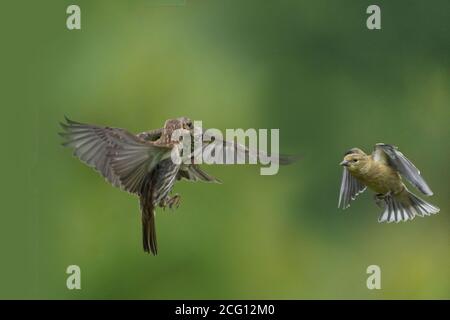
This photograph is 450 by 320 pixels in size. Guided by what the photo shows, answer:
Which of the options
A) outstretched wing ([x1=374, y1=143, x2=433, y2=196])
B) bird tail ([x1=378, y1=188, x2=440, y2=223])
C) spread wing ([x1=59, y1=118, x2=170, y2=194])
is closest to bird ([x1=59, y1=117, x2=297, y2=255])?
spread wing ([x1=59, y1=118, x2=170, y2=194])

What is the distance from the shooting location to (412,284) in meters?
4.19

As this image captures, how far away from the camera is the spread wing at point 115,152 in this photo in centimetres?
259

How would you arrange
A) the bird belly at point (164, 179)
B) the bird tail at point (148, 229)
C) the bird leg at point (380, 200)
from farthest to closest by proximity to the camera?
the bird leg at point (380, 200)
the bird tail at point (148, 229)
the bird belly at point (164, 179)

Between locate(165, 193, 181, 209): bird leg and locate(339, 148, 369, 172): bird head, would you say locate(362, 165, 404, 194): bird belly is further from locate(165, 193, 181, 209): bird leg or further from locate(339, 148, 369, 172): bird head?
locate(165, 193, 181, 209): bird leg

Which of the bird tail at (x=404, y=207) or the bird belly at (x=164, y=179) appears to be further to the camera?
the bird tail at (x=404, y=207)

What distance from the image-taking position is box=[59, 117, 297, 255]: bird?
2.59 metres

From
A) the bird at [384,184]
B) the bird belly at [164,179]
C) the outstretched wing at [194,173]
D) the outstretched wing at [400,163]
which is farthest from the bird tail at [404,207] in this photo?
the bird belly at [164,179]

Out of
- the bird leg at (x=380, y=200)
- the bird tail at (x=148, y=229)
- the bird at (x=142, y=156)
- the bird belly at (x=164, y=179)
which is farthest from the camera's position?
the bird leg at (x=380, y=200)

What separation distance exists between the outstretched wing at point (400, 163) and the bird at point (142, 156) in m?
0.43

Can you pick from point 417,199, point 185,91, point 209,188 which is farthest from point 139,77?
point 417,199

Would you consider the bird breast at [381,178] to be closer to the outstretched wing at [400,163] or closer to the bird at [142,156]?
the outstretched wing at [400,163]

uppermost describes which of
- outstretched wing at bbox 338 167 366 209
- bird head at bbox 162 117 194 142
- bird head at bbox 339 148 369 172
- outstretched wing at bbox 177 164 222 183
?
bird head at bbox 162 117 194 142

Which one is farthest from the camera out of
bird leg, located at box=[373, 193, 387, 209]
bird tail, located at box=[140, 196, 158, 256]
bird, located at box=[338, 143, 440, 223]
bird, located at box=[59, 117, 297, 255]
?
bird leg, located at box=[373, 193, 387, 209]

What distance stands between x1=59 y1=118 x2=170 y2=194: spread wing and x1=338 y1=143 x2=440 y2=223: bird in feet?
2.10
